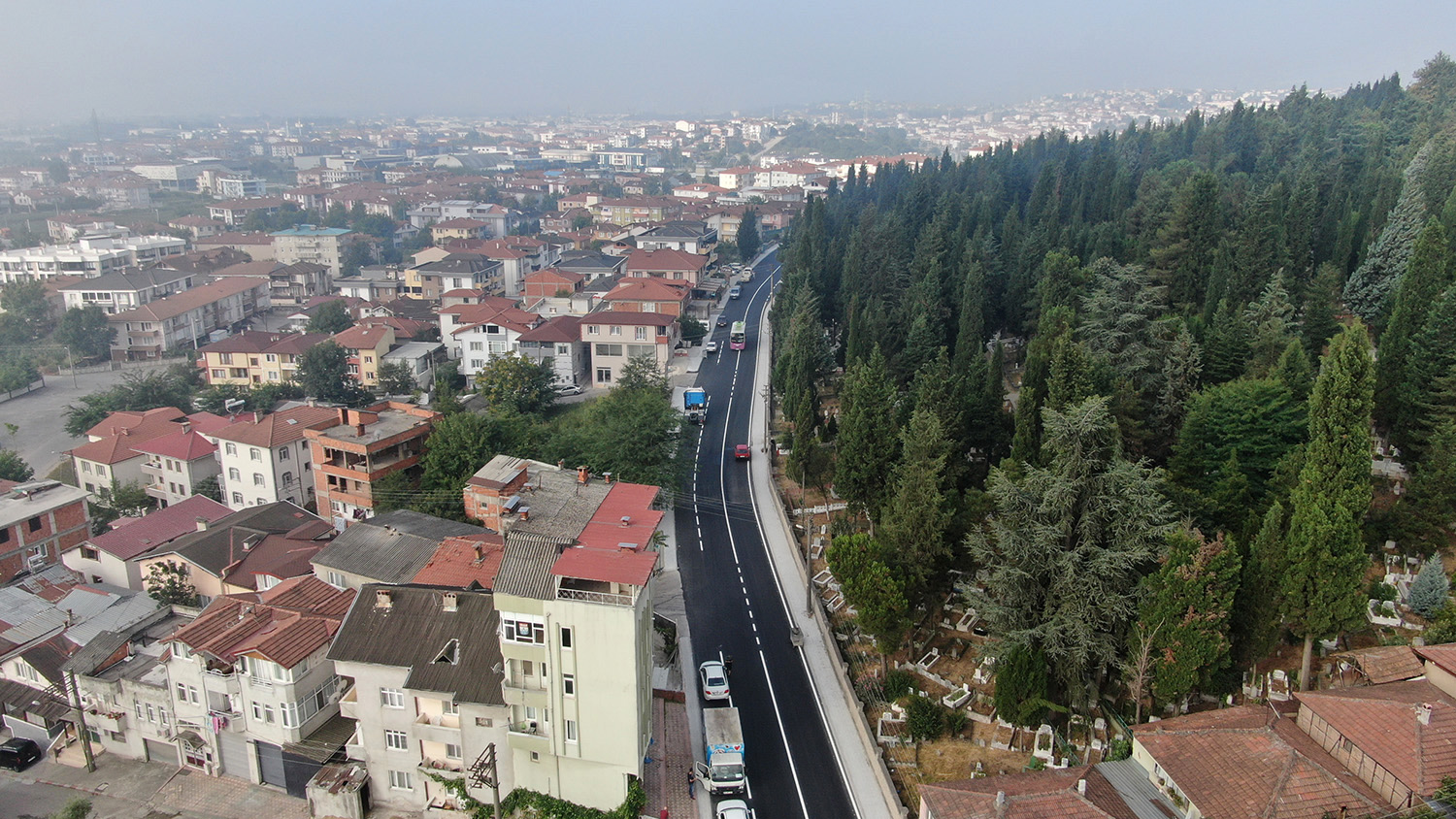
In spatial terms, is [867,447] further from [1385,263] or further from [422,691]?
[1385,263]

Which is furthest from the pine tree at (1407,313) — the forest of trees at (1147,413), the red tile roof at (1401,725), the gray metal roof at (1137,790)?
the gray metal roof at (1137,790)

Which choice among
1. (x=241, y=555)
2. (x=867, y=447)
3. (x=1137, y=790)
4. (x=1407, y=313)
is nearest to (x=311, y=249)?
(x=241, y=555)

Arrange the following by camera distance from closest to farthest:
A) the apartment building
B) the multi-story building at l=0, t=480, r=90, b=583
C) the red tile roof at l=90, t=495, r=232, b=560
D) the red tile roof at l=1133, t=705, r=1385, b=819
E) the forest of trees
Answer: the red tile roof at l=1133, t=705, r=1385, b=819, the forest of trees, the red tile roof at l=90, t=495, r=232, b=560, the multi-story building at l=0, t=480, r=90, b=583, the apartment building

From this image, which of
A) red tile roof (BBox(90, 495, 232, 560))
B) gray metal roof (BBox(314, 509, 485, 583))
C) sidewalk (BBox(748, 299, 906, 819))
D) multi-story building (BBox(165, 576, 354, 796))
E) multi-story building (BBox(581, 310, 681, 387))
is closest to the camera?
sidewalk (BBox(748, 299, 906, 819))

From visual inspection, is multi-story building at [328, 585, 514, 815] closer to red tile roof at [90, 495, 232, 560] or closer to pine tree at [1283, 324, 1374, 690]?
red tile roof at [90, 495, 232, 560]

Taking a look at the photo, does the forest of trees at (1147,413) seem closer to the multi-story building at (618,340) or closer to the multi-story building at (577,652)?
the multi-story building at (577,652)

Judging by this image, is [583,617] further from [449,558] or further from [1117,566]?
[1117,566]

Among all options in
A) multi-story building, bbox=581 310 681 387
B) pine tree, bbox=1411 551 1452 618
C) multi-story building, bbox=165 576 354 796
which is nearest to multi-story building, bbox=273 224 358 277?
multi-story building, bbox=581 310 681 387
